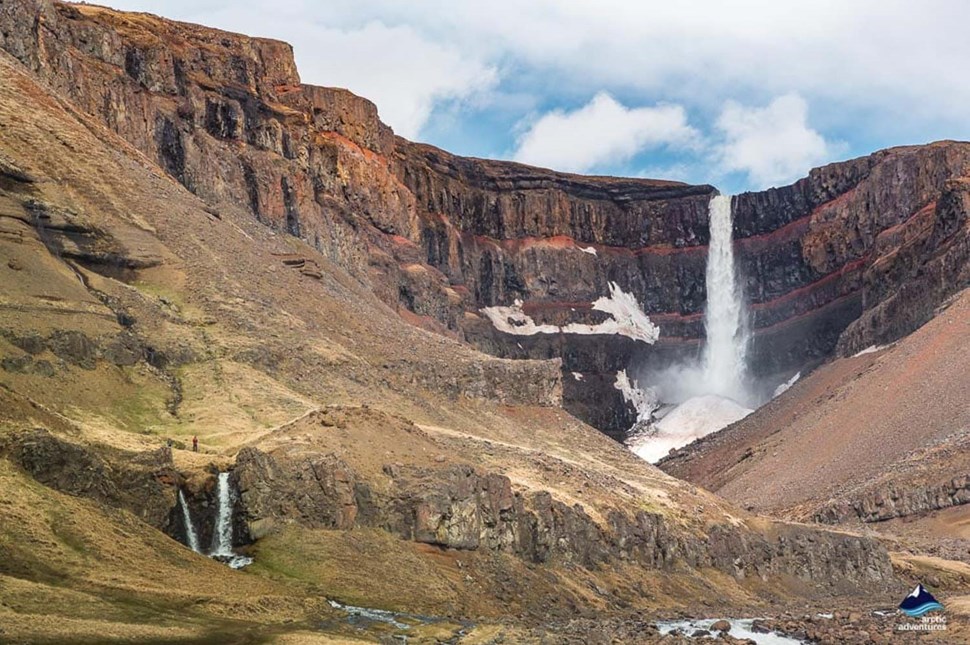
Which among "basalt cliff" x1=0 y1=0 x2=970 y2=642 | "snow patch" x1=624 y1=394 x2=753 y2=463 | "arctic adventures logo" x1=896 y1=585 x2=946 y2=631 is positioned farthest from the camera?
"snow patch" x1=624 y1=394 x2=753 y2=463

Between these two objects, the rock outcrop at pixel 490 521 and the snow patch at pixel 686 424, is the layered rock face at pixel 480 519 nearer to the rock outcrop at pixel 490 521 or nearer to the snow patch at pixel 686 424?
the rock outcrop at pixel 490 521

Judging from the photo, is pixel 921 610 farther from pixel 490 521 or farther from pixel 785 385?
pixel 785 385

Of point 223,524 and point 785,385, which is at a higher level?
point 785,385

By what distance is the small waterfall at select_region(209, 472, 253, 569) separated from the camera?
5994cm

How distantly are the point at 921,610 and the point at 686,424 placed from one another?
116 meters

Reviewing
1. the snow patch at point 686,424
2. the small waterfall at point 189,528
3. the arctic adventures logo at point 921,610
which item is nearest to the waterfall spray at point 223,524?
the small waterfall at point 189,528

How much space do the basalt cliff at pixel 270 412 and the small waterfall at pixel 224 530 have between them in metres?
0.29

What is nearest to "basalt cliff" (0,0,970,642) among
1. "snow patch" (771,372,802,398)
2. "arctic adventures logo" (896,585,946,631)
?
"arctic adventures logo" (896,585,946,631)

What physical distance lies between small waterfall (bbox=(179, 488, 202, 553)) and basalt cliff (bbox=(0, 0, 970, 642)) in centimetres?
37

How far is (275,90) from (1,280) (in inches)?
2901

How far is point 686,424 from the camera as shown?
19250 cm

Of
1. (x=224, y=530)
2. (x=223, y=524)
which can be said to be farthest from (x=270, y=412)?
(x=224, y=530)

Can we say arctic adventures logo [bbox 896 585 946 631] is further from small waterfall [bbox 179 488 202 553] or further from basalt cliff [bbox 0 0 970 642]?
small waterfall [bbox 179 488 202 553]

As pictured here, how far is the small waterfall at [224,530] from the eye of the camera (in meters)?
59.9
